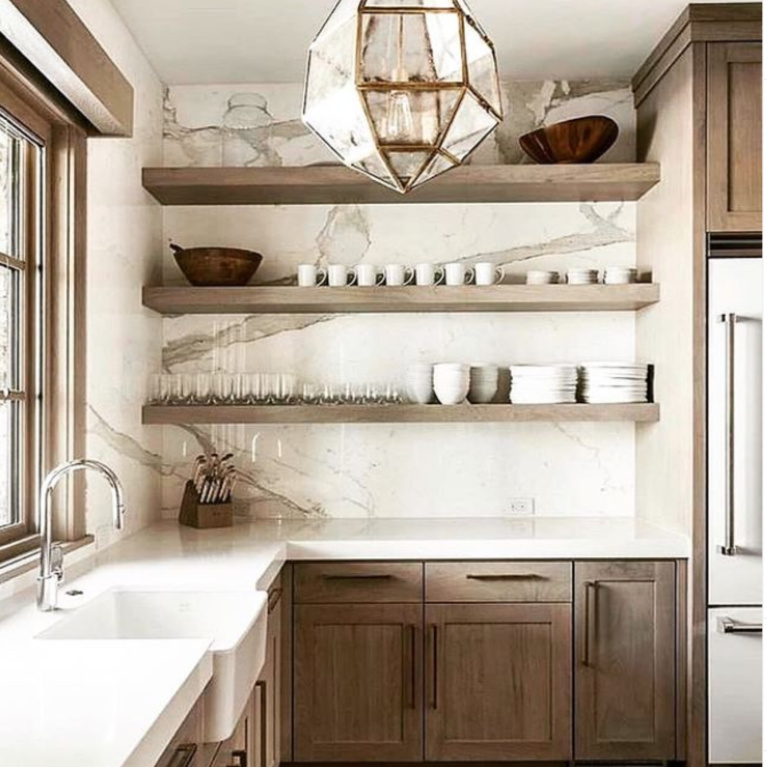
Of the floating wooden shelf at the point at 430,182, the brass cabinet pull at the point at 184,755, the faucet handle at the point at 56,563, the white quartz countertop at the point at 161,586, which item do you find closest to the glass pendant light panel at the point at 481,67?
the white quartz countertop at the point at 161,586

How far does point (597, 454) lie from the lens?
436cm

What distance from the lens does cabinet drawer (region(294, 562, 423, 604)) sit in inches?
145

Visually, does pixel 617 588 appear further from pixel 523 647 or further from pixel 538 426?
pixel 538 426

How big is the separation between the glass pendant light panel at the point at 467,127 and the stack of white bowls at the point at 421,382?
6.81ft

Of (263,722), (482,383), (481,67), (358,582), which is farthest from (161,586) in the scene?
(482,383)

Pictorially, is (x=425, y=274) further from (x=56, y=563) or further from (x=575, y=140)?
(x=56, y=563)

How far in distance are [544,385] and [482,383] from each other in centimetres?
24

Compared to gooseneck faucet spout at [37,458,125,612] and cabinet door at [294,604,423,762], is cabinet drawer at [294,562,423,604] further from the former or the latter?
gooseneck faucet spout at [37,458,125,612]

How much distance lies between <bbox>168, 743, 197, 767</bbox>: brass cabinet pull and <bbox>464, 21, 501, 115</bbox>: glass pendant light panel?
1251mm

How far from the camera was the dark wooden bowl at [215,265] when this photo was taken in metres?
4.09

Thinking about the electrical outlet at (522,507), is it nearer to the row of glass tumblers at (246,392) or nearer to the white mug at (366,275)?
the row of glass tumblers at (246,392)

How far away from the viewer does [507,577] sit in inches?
145

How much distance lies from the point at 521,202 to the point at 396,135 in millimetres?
2445

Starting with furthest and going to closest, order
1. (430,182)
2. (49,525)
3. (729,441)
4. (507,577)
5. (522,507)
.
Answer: (522,507), (430,182), (507,577), (729,441), (49,525)
